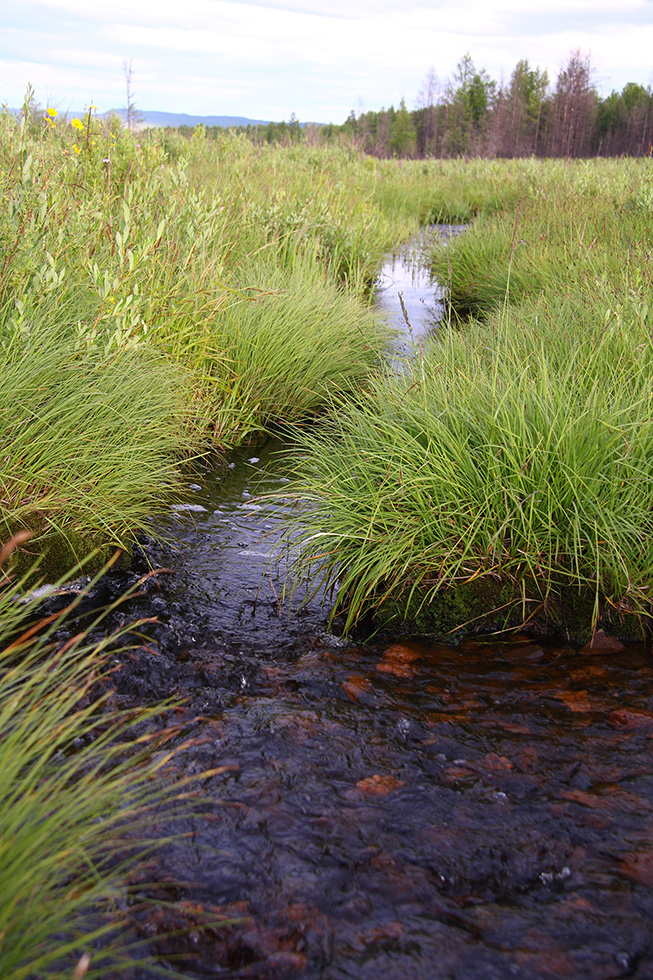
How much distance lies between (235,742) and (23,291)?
9.23 feet

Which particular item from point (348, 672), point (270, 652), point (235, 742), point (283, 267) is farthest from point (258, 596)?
point (283, 267)

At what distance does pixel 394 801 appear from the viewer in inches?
93.3

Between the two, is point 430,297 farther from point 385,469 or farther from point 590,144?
point 590,144

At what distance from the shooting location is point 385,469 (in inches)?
143

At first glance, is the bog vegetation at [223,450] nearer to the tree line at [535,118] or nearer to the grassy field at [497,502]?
the grassy field at [497,502]

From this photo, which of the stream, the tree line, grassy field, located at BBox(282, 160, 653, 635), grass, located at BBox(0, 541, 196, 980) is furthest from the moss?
the tree line

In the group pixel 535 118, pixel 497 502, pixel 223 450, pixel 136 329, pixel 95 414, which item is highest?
pixel 535 118

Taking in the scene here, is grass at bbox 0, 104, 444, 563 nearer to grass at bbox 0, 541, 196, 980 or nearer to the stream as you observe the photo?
the stream

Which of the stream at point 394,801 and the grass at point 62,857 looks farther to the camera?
the stream at point 394,801

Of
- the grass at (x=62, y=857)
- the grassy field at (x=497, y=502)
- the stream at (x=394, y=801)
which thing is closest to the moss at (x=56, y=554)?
the stream at (x=394, y=801)

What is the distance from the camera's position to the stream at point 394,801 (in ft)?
6.17

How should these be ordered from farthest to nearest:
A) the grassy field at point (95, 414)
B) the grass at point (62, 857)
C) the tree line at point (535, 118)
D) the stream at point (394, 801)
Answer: the tree line at point (535, 118) < the stream at point (394, 801) < the grassy field at point (95, 414) < the grass at point (62, 857)

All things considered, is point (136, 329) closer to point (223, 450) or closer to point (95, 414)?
point (95, 414)

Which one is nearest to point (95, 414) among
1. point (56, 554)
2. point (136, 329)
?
point (56, 554)
